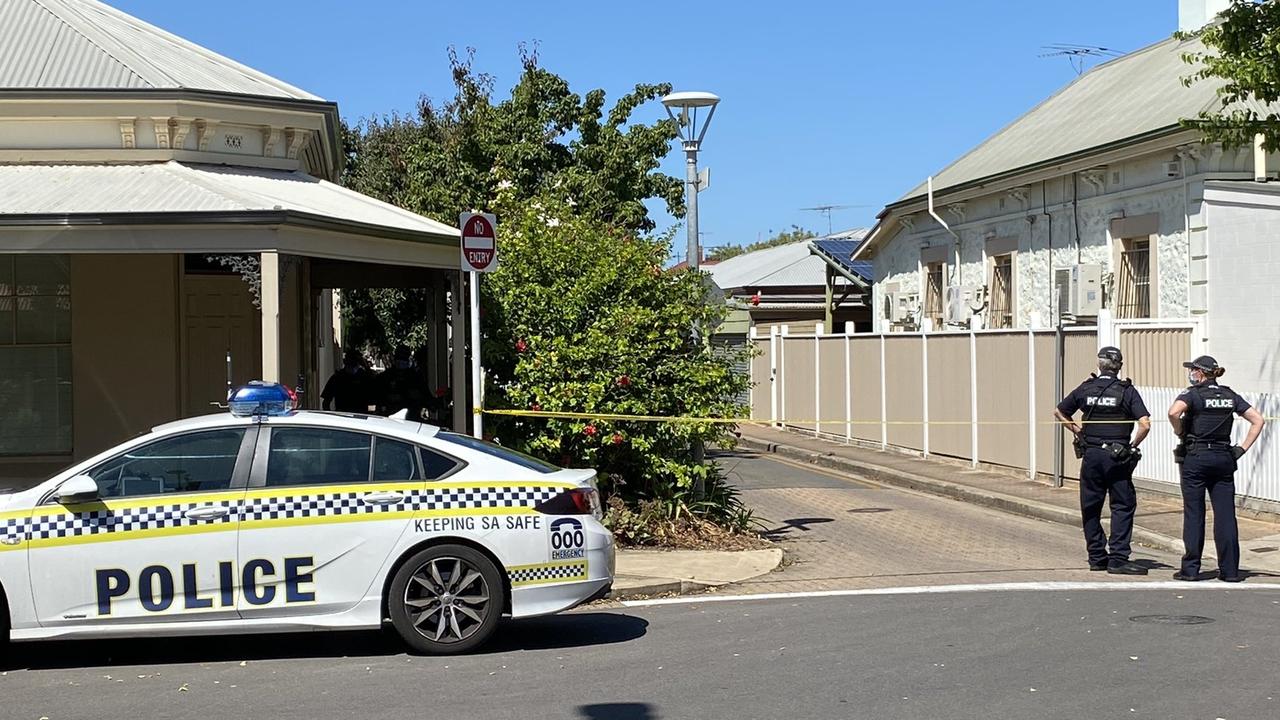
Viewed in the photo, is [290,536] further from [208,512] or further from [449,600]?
[449,600]

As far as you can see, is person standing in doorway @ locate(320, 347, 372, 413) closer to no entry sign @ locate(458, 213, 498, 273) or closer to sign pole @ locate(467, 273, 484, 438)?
sign pole @ locate(467, 273, 484, 438)

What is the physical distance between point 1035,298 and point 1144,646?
1683 centimetres

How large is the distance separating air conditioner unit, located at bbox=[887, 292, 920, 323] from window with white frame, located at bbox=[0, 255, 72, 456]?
63.0 ft

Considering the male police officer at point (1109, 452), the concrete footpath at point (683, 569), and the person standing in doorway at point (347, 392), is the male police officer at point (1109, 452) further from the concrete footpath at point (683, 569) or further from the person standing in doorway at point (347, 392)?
the person standing in doorway at point (347, 392)

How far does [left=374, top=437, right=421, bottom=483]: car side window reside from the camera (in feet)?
27.0

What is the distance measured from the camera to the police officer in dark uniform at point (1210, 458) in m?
11.1

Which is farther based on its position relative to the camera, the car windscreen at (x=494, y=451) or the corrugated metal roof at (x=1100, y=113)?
the corrugated metal roof at (x=1100, y=113)

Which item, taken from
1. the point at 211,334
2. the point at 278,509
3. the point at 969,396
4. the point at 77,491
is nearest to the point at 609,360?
Result: the point at 211,334

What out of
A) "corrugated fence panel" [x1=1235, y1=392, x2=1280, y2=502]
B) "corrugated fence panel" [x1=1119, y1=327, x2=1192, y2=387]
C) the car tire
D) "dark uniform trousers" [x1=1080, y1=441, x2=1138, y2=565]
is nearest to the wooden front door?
the car tire

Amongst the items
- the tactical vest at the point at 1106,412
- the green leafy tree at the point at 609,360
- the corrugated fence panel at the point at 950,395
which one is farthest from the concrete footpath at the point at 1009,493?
the green leafy tree at the point at 609,360

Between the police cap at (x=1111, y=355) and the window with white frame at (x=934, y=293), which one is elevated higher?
the window with white frame at (x=934, y=293)

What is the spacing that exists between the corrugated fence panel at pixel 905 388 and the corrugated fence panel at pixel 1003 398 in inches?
91.6

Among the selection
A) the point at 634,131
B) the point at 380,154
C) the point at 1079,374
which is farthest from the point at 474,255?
the point at 380,154

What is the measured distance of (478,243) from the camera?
37.6 feet
